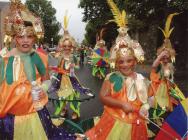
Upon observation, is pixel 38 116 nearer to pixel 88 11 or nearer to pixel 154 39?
pixel 154 39

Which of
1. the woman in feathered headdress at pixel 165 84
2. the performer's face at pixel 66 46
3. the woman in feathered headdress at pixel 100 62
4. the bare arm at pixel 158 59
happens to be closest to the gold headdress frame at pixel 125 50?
the bare arm at pixel 158 59

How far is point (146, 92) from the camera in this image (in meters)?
5.35

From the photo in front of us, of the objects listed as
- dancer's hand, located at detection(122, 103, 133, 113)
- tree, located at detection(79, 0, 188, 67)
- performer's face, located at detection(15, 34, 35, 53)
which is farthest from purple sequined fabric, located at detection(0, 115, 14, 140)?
tree, located at detection(79, 0, 188, 67)

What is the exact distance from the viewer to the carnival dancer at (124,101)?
17.0 feet

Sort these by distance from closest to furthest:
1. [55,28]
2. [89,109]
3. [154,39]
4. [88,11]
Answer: [89,109] → [154,39] → [88,11] → [55,28]

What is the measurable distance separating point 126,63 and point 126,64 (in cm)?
1

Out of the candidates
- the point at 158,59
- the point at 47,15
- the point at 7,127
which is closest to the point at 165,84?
the point at 158,59

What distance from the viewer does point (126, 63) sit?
532 cm

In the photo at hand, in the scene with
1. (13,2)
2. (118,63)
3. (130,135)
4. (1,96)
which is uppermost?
(13,2)

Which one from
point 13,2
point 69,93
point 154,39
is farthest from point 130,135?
point 154,39

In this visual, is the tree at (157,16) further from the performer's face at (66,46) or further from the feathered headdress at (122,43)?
the feathered headdress at (122,43)

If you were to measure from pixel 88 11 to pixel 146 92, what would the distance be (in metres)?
38.8

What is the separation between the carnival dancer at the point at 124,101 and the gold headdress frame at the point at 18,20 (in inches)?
36.3

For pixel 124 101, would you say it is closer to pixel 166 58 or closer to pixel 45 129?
pixel 45 129
